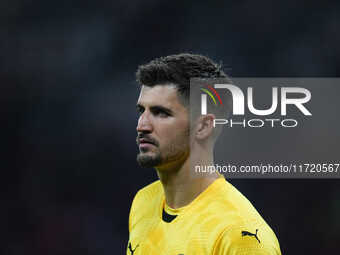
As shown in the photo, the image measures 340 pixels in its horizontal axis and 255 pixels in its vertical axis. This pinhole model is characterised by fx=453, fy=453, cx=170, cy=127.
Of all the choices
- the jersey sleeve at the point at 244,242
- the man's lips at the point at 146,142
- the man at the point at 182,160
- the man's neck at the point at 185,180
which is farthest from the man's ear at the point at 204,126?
the jersey sleeve at the point at 244,242

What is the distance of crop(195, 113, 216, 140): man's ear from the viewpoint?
9.91ft

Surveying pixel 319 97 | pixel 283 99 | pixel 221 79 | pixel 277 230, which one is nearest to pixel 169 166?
pixel 221 79

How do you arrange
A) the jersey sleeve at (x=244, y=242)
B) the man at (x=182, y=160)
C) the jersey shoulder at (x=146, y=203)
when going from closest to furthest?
the jersey sleeve at (x=244, y=242) → the man at (x=182, y=160) → the jersey shoulder at (x=146, y=203)

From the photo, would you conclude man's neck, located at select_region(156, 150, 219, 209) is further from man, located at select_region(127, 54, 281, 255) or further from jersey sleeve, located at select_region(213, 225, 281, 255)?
jersey sleeve, located at select_region(213, 225, 281, 255)

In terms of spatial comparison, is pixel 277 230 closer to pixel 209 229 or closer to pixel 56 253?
pixel 56 253

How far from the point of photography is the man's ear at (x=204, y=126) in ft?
9.91

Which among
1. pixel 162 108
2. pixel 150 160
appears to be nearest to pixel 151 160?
pixel 150 160

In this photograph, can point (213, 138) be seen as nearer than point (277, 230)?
Yes

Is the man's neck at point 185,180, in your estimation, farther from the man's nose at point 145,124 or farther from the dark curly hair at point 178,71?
the dark curly hair at point 178,71

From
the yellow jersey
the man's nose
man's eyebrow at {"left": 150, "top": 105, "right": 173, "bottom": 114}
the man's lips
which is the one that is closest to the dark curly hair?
man's eyebrow at {"left": 150, "top": 105, "right": 173, "bottom": 114}

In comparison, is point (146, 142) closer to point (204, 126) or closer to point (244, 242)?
point (204, 126)

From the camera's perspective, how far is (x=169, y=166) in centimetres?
302

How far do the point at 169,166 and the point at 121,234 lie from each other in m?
5.75

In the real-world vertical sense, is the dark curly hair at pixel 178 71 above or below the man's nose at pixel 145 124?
above
